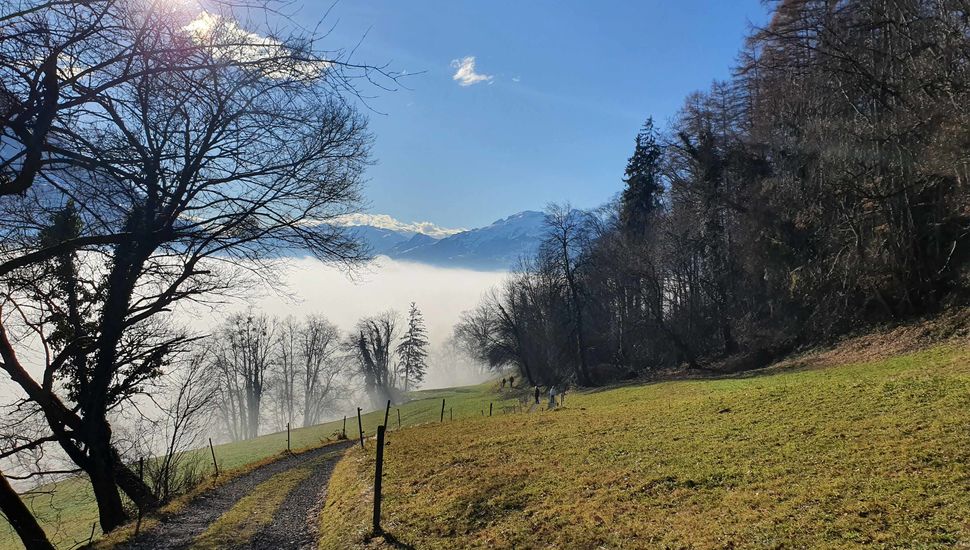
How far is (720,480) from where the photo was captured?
720cm

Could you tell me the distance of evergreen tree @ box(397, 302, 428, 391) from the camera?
226ft

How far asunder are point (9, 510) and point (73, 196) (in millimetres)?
6133

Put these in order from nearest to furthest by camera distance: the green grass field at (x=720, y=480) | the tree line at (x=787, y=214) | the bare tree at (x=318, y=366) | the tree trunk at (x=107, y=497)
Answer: the green grass field at (x=720, y=480)
the tree trunk at (x=107, y=497)
the tree line at (x=787, y=214)
the bare tree at (x=318, y=366)

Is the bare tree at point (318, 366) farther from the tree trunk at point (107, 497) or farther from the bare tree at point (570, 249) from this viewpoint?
A: the tree trunk at point (107, 497)

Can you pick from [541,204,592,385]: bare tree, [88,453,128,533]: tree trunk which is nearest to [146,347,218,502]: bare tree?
[88,453,128,533]: tree trunk

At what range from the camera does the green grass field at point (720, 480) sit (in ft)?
17.4

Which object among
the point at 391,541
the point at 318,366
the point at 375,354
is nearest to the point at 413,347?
the point at 375,354

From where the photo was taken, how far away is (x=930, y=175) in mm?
17656

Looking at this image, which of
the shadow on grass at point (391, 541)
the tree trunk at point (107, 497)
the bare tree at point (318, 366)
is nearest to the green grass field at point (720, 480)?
the shadow on grass at point (391, 541)

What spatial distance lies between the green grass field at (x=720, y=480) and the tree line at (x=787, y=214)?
9197 mm

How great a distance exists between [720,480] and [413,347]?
213 feet

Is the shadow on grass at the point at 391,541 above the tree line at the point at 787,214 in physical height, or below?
below

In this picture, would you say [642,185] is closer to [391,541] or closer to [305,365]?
[391,541]

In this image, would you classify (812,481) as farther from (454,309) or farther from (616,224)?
(454,309)
